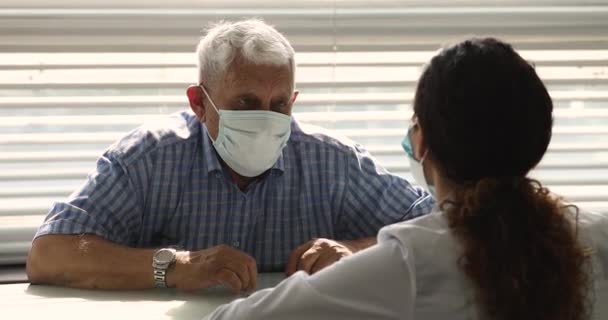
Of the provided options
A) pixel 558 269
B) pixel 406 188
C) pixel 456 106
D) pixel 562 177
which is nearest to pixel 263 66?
pixel 406 188

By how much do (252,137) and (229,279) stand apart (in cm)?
38

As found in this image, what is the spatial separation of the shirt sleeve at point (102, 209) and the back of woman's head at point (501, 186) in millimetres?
959

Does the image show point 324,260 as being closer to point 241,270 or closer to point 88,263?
point 241,270

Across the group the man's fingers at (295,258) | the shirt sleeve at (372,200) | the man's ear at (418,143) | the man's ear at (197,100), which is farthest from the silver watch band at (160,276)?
the man's ear at (418,143)

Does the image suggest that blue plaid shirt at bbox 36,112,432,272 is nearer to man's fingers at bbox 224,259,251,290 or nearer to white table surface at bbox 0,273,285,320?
white table surface at bbox 0,273,285,320

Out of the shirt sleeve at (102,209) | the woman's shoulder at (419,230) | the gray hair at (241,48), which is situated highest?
the gray hair at (241,48)

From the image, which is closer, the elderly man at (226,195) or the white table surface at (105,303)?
the white table surface at (105,303)

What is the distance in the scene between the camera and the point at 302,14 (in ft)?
8.73

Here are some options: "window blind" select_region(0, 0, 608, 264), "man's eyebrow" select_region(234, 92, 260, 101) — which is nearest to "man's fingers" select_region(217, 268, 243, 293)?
"man's eyebrow" select_region(234, 92, 260, 101)

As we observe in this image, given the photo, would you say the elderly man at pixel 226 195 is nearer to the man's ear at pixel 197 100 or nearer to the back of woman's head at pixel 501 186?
the man's ear at pixel 197 100

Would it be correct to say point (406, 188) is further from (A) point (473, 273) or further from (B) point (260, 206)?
(A) point (473, 273)

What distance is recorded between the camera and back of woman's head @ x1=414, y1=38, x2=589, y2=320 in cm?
136

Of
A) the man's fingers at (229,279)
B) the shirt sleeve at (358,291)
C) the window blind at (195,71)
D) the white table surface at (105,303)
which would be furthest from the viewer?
the window blind at (195,71)

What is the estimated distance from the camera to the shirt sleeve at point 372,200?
2.32 meters
